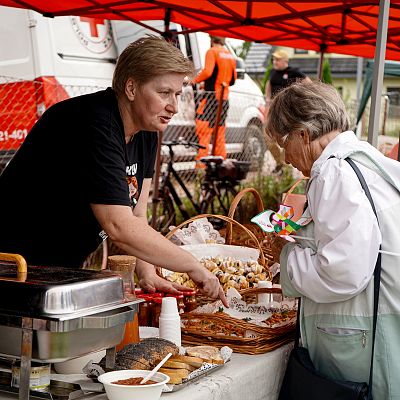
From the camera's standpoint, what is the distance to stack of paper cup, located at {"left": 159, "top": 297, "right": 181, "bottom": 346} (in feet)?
6.96

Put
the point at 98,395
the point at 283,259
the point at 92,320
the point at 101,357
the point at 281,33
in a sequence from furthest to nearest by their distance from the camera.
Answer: the point at 281,33, the point at 283,259, the point at 101,357, the point at 98,395, the point at 92,320

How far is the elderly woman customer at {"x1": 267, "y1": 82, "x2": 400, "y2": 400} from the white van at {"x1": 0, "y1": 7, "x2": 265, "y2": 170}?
4138mm

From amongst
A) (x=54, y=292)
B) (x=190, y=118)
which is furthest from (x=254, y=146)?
(x=54, y=292)

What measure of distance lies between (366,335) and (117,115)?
98 centimetres

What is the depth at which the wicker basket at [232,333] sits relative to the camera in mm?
2240

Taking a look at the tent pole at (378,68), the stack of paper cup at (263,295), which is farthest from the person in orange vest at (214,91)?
the stack of paper cup at (263,295)

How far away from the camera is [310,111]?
86.0 inches

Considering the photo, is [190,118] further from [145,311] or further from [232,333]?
[232,333]

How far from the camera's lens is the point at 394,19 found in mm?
5426

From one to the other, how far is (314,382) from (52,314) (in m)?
0.88

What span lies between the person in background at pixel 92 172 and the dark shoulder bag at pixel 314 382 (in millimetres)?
318

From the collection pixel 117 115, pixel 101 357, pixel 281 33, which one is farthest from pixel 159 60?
pixel 281 33

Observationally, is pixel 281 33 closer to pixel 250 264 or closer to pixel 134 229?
pixel 250 264

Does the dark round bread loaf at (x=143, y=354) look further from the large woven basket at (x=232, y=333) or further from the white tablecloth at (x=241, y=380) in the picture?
the large woven basket at (x=232, y=333)
